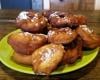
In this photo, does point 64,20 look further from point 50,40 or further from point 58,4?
point 58,4

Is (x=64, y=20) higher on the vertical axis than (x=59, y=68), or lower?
higher

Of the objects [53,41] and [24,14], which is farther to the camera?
[24,14]

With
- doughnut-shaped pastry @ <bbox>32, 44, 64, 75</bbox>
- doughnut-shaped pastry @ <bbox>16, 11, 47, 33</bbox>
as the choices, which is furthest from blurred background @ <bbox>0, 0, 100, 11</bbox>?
doughnut-shaped pastry @ <bbox>32, 44, 64, 75</bbox>

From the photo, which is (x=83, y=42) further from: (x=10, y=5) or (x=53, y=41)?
(x=10, y=5)

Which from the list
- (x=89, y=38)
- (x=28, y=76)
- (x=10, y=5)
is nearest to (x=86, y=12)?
(x=89, y=38)

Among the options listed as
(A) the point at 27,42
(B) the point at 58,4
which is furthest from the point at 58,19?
(B) the point at 58,4
